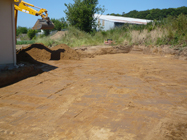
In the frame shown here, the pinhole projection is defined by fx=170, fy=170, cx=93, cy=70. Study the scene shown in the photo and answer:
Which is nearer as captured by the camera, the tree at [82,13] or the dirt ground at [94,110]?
the dirt ground at [94,110]

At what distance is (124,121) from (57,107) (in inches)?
61.9

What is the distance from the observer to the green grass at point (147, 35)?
1280 cm

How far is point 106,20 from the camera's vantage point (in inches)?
1212

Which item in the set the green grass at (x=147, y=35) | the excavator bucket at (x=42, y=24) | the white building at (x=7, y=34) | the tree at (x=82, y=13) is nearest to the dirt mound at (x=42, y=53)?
the excavator bucket at (x=42, y=24)

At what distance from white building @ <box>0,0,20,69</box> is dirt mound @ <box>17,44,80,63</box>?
3002mm

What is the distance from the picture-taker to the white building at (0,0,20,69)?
21.6 feet

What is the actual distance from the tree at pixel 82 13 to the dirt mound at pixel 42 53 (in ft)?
37.8

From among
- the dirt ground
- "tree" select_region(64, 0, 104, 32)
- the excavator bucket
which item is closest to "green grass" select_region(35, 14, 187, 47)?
"tree" select_region(64, 0, 104, 32)

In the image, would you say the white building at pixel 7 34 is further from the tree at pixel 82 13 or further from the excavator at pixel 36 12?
the tree at pixel 82 13

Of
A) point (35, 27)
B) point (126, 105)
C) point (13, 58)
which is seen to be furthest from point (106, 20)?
point (126, 105)

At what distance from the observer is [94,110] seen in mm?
3693

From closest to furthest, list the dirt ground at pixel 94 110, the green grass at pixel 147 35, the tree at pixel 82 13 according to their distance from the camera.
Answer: the dirt ground at pixel 94 110, the green grass at pixel 147 35, the tree at pixel 82 13

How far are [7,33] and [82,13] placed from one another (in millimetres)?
16451

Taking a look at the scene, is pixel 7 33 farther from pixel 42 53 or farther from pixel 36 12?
pixel 42 53
